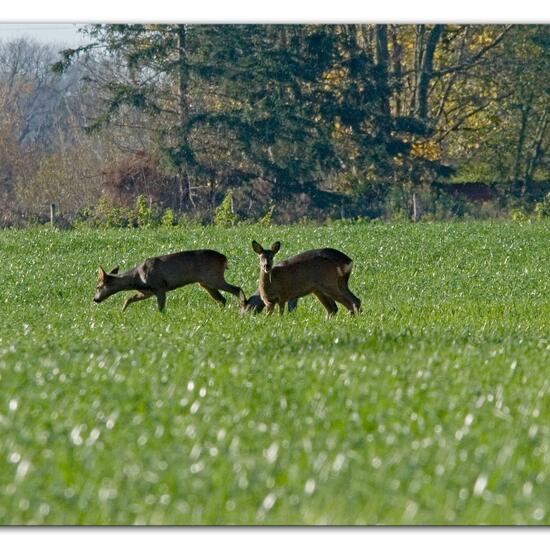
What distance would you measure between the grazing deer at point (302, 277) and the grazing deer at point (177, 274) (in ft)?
4.53

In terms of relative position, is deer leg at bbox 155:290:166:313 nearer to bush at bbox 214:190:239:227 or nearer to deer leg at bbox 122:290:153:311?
deer leg at bbox 122:290:153:311

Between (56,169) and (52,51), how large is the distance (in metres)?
7.80

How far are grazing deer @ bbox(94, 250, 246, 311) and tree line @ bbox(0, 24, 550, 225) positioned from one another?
13.9m

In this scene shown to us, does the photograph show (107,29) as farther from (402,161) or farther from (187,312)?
(187,312)

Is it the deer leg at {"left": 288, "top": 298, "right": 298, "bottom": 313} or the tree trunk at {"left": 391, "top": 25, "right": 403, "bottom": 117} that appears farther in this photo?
the tree trunk at {"left": 391, "top": 25, "right": 403, "bottom": 117}

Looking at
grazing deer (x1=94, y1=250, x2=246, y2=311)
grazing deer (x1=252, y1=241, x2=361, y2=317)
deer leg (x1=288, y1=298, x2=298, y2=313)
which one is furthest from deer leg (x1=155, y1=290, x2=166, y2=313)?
grazing deer (x1=252, y1=241, x2=361, y2=317)

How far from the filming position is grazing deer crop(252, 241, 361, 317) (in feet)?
50.2

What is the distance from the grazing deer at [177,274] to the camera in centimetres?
1689

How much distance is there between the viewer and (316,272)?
15438 mm

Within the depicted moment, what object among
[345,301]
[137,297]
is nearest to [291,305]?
[345,301]

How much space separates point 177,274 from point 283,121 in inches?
701

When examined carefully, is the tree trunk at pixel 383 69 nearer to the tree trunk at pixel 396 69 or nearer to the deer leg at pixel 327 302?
the tree trunk at pixel 396 69
